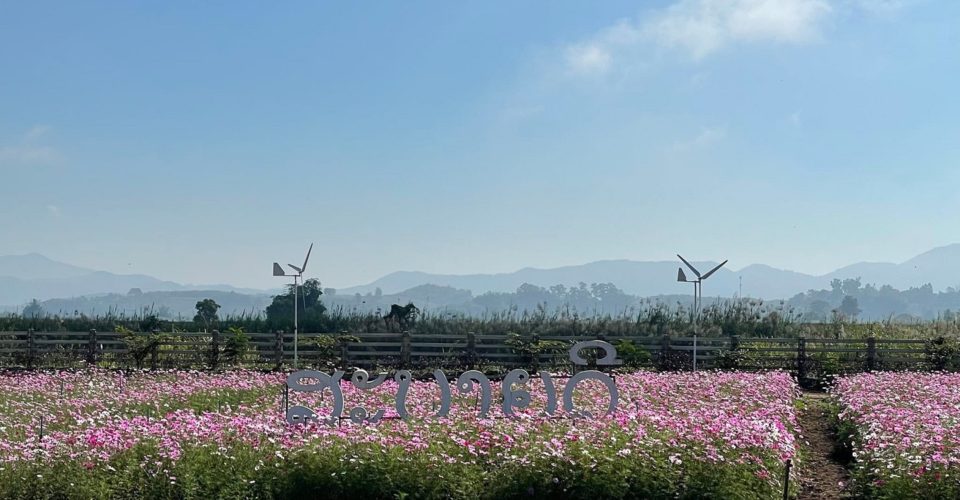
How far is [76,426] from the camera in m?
14.0

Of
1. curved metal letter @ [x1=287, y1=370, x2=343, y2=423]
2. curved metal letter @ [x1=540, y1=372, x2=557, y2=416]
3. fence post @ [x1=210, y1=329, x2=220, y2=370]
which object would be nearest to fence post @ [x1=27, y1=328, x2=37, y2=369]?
fence post @ [x1=210, y1=329, x2=220, y2=370]

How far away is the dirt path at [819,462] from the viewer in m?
11.2

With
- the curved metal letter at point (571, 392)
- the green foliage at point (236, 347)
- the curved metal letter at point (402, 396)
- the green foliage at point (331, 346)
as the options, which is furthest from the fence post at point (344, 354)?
the curved metal letter at point (571, 392)

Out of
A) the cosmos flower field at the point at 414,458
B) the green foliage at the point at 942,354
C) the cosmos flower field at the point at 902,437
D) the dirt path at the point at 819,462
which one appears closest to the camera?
the cosmos flower field at the point at 902,437

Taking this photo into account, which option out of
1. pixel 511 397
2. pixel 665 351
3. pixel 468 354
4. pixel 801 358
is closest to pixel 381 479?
pixel 511 397

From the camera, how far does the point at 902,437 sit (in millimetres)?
11383

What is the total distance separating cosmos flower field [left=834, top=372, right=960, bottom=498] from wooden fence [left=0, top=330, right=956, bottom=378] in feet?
28.8

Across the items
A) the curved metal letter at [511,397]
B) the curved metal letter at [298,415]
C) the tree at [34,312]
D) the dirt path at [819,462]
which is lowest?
the dirt path at [819,462]

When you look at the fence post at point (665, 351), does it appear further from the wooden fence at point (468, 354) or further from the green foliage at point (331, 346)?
the green foliage at point (331, 346)

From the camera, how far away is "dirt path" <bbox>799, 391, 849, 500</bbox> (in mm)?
11156

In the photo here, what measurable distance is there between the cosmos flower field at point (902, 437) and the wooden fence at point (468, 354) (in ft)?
28.8

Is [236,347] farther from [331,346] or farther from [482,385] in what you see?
[482,385]

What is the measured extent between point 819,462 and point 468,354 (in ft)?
51.6

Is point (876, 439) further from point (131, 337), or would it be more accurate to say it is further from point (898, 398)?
point (131, 337)
